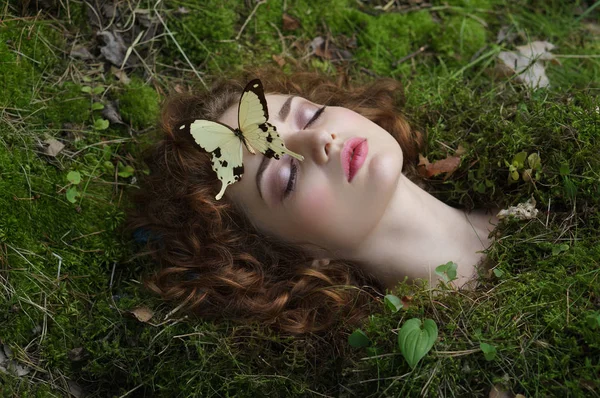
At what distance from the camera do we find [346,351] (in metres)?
3.30

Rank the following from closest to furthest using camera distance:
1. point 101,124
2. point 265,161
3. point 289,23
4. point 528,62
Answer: point 265,161
point 101,124
point 528,62
point 289,23

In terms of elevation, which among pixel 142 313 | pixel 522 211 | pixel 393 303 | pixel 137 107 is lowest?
pixel 142 313

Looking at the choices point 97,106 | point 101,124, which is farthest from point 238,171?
point 97,106

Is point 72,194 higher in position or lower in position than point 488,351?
lower

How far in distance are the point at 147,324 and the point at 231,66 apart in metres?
2.18

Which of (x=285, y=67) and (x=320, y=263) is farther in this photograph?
(x=285, y=67)

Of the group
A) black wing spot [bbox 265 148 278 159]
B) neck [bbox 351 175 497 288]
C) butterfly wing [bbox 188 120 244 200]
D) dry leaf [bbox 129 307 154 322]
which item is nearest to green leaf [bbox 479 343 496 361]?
neck [bbox 351 175 497 288]

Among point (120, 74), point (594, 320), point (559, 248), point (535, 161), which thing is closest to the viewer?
point (594, 320)

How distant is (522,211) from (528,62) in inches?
74.0

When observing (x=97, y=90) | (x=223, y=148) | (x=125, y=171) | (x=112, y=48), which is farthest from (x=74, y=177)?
(x=223, y=148)

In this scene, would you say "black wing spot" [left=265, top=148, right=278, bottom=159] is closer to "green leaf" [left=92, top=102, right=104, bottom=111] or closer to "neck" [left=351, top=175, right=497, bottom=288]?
"neck" [left=351, top=175, right=497, bottom=288]

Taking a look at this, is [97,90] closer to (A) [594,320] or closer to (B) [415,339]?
(B) [415,339]

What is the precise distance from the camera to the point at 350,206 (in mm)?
3297

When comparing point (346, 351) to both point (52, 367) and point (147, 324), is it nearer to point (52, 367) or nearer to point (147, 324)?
point (147, 324)
